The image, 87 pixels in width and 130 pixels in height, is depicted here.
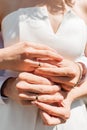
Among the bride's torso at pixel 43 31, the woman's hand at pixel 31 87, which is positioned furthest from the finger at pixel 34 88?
the bride's torso at pixel 43 31

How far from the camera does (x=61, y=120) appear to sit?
1610mm

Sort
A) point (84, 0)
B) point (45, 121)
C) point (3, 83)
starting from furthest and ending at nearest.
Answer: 1. point (84, 0)
2. point (3, 83)
3. point (45, 121)

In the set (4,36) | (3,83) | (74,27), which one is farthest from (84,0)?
(3,83)

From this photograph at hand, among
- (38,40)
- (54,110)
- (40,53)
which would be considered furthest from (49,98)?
(38,40)

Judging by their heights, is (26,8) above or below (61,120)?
above

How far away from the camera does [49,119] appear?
5.16 ft

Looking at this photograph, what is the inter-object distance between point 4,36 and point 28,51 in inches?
9.2

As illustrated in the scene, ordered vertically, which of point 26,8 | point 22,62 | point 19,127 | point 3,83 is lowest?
point 19,127

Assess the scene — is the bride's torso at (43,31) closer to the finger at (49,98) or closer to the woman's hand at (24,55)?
the woman's hand at (24,55)

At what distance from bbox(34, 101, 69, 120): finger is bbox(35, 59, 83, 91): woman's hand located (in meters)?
0.10

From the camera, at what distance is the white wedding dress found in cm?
172

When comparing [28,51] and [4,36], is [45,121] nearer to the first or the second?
[28,51]

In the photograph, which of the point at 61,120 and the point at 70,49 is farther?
the point at 70,49

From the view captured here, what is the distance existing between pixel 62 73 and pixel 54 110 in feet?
0.46
